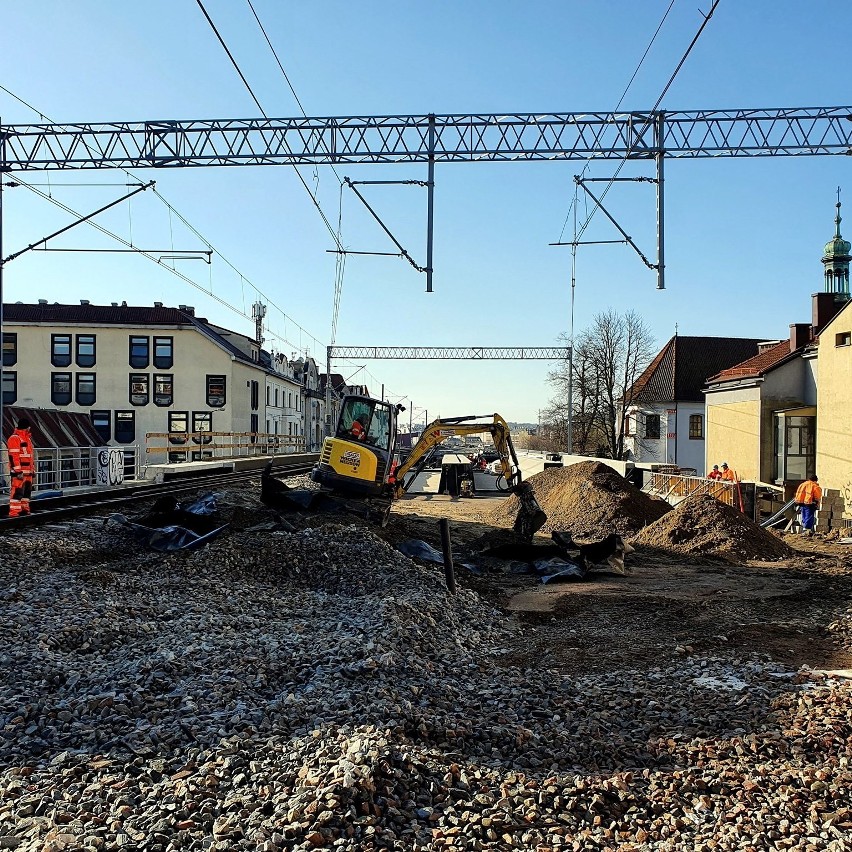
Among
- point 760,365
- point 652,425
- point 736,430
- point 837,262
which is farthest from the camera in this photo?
Answer: point 652,425

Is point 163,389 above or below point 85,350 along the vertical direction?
below

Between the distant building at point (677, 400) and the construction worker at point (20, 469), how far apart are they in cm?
4172

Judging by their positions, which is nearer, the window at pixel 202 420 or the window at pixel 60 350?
the window at pixel 60 350

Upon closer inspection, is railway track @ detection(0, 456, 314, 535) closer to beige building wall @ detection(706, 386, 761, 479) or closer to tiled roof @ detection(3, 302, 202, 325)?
tiled roof @ detection(3, 302, 202, 325)

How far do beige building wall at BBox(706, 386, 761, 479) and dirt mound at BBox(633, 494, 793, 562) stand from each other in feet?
45.3

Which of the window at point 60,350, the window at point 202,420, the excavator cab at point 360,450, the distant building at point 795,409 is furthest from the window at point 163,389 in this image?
the distant building at point 795,409

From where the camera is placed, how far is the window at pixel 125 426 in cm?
4462

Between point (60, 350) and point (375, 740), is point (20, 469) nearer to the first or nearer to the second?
point (375, 740)

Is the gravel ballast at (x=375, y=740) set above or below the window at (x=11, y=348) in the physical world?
below

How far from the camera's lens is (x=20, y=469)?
15.9 m

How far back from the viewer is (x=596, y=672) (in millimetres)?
8055

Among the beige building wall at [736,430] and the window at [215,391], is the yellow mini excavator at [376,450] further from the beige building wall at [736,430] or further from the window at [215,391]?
the window at [215,391]

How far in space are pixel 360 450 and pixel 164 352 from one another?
2950 centimetres

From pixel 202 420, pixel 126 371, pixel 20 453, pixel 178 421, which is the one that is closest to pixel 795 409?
pixel 20 453
